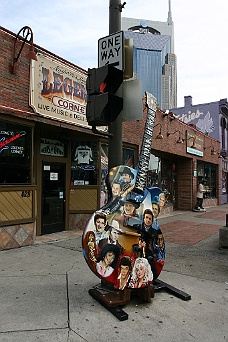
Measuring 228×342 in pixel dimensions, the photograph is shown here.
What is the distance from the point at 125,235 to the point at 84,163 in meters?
5.68

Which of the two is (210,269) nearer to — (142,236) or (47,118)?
(142,236)

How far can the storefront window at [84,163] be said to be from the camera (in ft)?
30.0

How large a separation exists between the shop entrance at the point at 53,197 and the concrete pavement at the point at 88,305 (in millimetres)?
2256

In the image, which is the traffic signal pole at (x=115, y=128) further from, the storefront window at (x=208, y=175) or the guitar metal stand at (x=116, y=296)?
the storefront window at (x=208, y=175)

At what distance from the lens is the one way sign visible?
395 centimetres

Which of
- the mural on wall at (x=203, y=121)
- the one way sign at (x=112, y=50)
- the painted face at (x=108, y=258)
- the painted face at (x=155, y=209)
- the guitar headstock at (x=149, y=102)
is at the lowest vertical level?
the painted face at (x=108, y=258)

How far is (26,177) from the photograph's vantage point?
22.5 feet

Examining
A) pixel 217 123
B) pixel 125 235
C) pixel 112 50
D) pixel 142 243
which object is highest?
pixel 217 123

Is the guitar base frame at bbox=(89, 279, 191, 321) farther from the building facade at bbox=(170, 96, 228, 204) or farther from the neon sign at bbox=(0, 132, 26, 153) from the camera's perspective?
the building facade at bbox=(170, 96, 228, 204)

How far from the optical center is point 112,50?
4.05 m

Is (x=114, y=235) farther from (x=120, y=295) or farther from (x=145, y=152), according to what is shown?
(x=145, y=152)

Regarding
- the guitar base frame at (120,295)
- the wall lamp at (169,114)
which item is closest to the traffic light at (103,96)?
the guitar base frame at (120,295)

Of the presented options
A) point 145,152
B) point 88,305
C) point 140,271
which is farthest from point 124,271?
point 145,152

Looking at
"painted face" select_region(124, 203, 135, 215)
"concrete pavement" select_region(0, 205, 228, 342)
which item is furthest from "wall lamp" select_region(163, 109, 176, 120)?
"painted face" select_region(124, 203, 135, 215)
